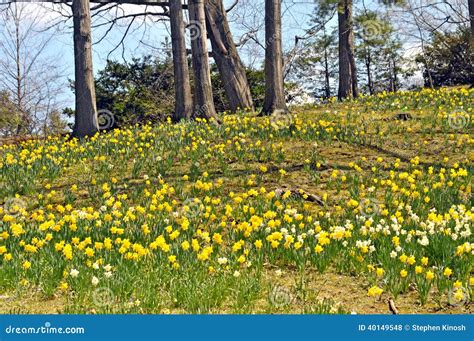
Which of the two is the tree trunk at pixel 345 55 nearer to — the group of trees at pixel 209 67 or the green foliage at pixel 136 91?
the group of trees at pixel 209 67

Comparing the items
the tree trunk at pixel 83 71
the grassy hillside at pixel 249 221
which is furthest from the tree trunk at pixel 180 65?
the tree trunk at pixel 83 71

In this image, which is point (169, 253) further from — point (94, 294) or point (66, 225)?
point (66, 225)

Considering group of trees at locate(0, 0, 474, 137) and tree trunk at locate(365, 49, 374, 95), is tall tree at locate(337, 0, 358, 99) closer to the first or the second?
group of trees at locate(0, 0, 474, 137)

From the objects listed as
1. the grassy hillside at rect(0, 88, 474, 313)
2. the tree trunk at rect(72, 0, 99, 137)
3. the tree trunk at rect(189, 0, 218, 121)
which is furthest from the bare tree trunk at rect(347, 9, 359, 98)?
the tree trunk at rect(72, 0, 99, 137)

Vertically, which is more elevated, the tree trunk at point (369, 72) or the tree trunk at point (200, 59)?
the tree trunk at point (369, 72)

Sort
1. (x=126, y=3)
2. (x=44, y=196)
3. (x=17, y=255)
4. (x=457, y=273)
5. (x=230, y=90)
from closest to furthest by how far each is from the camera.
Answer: (x=457, y=273)
(x=17, y=255)
(x=44, y=196)
(x=230, y=90)
(x=126, y=3)

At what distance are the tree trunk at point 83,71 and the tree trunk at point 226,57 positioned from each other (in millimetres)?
4978

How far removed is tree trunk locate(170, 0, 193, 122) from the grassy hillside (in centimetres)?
173

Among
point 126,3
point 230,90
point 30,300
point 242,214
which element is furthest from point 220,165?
point 126,3

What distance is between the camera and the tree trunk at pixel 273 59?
12.9 metres

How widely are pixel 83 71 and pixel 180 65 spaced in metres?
2.73

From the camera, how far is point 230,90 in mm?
16875

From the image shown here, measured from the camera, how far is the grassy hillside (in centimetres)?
409

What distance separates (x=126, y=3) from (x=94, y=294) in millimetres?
16816
